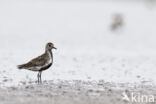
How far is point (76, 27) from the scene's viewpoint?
43281 mm

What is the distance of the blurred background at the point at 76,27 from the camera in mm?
34250

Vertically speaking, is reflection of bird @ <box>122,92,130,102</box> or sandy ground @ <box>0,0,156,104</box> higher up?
sandy ground @ <box>0,0,156,104</box>

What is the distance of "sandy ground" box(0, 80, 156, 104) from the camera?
467 inches

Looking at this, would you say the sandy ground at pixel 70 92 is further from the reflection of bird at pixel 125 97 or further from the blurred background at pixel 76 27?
the blurred background at pixel 76 27

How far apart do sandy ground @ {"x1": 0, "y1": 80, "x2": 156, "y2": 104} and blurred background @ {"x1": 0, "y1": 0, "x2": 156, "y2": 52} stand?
1531cm

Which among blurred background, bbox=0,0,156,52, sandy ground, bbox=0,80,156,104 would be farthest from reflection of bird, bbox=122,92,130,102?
blurred background, bbox=0,0,156,52

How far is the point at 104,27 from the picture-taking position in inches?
1713

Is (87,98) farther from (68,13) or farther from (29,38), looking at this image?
(68,13)

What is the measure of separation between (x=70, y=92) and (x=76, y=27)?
30.4m

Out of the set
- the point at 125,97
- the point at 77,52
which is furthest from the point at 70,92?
the point at 77,52

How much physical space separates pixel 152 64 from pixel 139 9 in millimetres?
32513

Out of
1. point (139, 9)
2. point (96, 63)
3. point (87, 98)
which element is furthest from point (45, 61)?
point (139, 9)

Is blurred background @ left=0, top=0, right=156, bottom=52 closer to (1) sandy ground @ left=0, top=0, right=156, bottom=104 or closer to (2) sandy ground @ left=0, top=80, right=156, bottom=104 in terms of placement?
(1) sandy ground @ left=0, top=0, right=156, bottom=104

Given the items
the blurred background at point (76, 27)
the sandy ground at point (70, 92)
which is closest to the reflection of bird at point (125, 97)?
the sandy ground at point (70, 92)
